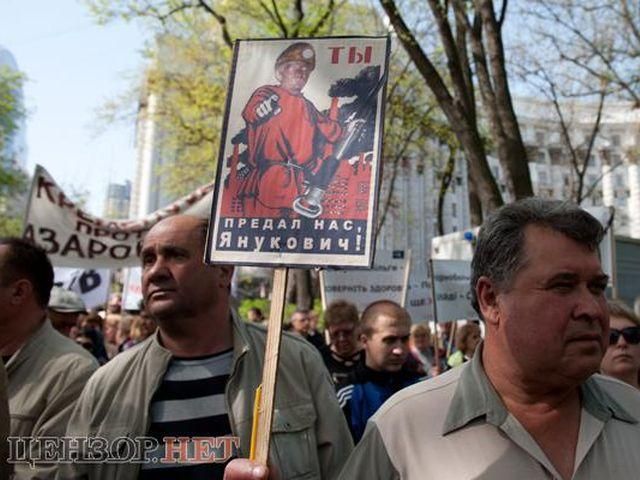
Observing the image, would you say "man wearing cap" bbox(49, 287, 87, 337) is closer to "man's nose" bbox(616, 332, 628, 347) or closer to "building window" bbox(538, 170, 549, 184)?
"man's nose" bbox(616, 332, 628, 347)

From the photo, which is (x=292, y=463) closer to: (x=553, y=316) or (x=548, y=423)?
(x=548, y=423)

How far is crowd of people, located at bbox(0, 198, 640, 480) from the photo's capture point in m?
1.84

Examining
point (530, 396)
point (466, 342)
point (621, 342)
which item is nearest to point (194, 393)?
point (530, 396)

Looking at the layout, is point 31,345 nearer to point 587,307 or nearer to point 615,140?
point 587,307

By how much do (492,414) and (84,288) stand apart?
858cm

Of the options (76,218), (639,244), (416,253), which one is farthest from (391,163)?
(416,253)

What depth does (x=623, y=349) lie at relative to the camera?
327 cm

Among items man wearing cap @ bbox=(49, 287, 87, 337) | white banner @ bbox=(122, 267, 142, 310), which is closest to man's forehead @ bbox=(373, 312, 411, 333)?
man wearing cap @ bbox=(49, 287, 87, 337)

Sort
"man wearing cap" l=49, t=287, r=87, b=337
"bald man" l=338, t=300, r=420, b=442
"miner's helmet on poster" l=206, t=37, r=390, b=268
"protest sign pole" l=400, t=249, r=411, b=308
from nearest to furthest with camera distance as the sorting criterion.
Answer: "miner's helmet on poster" l=206, t=37, r=390, b=268
"bald man" l=338, t=300, r=420, b=442
"man wearing cap" l=49, t=287, r=87, b=337
"protest sign pole" l=400, t=249, r=411, b=308

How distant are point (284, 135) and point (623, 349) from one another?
2089 millimetres

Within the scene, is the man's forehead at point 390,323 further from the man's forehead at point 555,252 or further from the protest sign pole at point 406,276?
the protest sign pole at point 406,276

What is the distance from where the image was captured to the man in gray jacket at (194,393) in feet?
7.57

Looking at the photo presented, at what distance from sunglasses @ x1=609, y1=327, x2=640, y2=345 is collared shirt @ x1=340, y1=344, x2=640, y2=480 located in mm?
1353

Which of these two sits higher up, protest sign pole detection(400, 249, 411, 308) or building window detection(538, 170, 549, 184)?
building window detection(538, 170, 549, 184)
